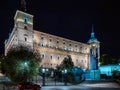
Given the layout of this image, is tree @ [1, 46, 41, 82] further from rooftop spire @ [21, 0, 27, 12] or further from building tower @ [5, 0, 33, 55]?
rooftop spire @ [21, 0, 27, 12]

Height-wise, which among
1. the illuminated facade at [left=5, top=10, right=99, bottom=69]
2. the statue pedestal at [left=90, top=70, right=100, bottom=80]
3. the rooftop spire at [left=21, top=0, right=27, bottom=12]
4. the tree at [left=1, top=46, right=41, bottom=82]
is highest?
the rooftop spire at [left=21, top=0, right=27, bottom=12]

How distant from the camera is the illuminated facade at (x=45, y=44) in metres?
80.2

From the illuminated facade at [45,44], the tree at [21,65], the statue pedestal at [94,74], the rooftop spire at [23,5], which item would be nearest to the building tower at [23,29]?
the illuminated facade at [45,44]

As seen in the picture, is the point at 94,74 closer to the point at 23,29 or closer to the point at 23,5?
the point at 23,29

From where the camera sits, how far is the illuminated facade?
80.2 metres

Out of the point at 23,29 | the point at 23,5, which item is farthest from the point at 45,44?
the point at 23,5

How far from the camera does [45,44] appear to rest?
92812 millimetres

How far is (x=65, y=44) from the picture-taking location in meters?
105

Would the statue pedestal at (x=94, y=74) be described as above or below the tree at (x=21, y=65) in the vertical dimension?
below

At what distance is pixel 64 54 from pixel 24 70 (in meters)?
65.7

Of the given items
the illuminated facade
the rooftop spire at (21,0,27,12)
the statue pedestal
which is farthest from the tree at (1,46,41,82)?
the rooftop spire at (21,0,27,12)

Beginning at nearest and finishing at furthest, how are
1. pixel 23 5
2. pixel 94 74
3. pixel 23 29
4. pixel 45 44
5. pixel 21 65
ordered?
1. pixel 21 65
2. pixel 94 74
3. pixel 23 29
4. pixel 23 5
5. pixel 45 44

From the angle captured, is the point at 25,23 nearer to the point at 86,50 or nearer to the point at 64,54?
the point at 64,54

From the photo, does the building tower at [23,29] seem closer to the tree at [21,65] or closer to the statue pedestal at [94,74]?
the statue pedestal at [94,74]
